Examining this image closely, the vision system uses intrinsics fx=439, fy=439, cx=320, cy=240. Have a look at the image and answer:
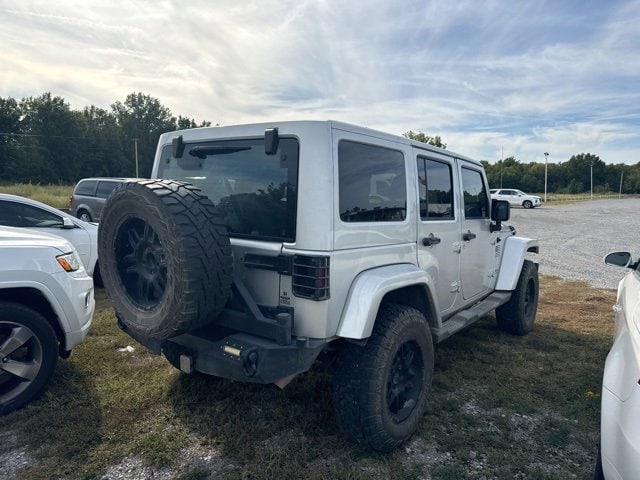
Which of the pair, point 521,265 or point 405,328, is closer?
point 405,328

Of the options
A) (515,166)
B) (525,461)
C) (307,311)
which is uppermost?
(515,166)

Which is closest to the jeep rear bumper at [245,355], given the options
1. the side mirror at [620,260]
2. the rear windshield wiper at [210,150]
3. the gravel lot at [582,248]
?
the rear windshield wiper at [210,150]

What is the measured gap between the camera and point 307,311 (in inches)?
102

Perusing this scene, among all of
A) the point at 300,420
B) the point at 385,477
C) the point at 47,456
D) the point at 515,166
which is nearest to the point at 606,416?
the point at 385,477

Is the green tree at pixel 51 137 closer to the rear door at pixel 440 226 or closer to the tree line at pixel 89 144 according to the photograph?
the tree line at pixel 89 144

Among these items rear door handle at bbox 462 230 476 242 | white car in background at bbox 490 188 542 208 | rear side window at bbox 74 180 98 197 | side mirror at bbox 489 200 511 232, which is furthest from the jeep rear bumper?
white car in background at bbox 490 188 542 208

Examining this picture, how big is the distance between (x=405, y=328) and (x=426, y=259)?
0.80m

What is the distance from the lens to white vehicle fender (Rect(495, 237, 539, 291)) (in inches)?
197

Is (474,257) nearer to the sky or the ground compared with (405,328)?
nearer to the sky

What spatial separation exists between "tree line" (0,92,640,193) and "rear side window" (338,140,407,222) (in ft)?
123

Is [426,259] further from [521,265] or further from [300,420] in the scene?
[521,265]

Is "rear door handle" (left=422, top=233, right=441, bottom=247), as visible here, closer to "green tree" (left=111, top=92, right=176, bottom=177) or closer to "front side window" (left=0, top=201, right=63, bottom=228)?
"front side window" (left=0, top=201, right=63, bottom=228)

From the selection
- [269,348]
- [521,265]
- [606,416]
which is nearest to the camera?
[606,416]

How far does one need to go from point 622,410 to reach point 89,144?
231 feet
